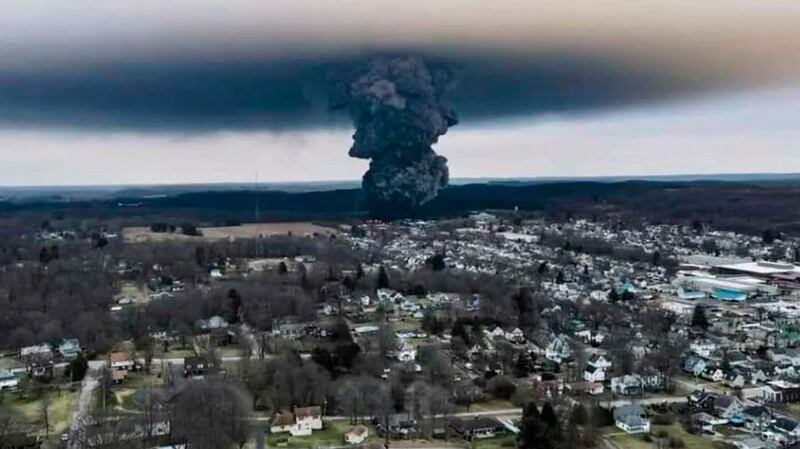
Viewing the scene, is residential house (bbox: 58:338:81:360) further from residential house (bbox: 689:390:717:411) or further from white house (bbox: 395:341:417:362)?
residential house (bbox: 689:390:717:411)

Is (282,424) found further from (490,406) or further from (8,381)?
(8,381)

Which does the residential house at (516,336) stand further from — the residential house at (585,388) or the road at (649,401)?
the road at (649,401)

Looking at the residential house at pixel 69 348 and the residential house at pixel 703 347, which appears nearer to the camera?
the residential house at pixel 69 348

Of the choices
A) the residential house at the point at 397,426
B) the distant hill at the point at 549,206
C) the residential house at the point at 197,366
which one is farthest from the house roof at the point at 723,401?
the distant hill at the point at 549,206

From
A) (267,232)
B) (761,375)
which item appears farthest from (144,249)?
(761,375)

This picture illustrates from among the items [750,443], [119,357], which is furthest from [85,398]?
[750,443]

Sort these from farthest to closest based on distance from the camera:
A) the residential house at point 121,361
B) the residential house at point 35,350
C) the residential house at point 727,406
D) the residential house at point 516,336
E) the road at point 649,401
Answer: the residential house at point 516,336 < the residential house at point 35,350 < the residential house at point 121,361 < the road at point 649,401 < the residential house at point 727,406

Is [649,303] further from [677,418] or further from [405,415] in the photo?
[405,415]
